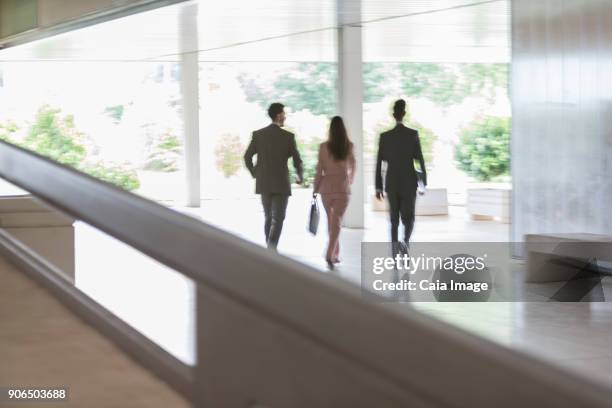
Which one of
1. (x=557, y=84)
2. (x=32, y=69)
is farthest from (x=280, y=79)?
(x=557, y=84)

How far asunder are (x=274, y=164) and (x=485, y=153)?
20.4 meters

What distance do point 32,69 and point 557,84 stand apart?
20.7 metres

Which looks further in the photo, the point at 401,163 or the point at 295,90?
the point at 295,90

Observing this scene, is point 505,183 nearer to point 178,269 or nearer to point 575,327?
point 575,327

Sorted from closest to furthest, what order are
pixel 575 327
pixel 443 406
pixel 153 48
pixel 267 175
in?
pixel 443 406, pixel 575 327, pixel 267 175, pixel 153 48

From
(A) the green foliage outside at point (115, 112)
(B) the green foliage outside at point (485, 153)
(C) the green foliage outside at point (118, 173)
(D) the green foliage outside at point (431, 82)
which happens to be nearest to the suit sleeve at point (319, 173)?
(C) the green foliage outside at point (118, 173)

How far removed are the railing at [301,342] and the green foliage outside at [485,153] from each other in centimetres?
2839

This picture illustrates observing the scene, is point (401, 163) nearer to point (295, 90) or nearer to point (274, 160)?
point (274, 160)

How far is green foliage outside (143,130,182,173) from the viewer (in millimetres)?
28219

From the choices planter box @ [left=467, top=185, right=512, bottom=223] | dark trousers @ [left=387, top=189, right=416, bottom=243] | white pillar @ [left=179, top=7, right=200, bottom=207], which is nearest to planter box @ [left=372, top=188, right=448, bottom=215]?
planter box @ [left=467, top=185, right=512, bottom=223]

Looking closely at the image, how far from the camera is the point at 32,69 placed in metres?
29.0

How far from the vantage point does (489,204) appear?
21547 millimetres

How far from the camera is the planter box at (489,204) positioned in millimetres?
21031

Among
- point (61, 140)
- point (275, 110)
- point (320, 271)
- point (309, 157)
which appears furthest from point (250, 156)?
point (61, 140)
